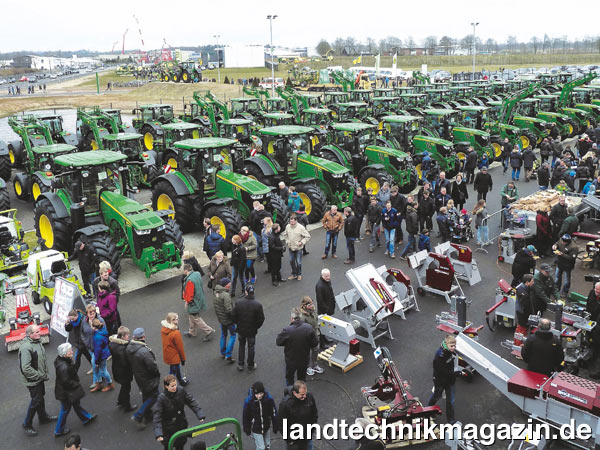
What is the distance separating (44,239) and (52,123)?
9.10m

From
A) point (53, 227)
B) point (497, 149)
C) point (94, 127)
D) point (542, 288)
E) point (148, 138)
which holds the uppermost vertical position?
point (94, 127)

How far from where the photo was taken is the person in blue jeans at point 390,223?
11.8 metres

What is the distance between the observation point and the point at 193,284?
8.33 m

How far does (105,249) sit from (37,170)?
8.16m

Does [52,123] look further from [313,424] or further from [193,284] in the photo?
[313,424]

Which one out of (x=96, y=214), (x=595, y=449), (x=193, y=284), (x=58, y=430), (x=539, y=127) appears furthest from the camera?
(x=539, y=127)

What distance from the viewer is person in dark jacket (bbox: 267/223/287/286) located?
10.4 meters

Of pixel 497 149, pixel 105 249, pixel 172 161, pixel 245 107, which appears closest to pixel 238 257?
pixel 105 249

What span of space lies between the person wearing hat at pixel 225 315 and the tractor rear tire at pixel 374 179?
9146 millimetres

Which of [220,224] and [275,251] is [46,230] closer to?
[220,224]

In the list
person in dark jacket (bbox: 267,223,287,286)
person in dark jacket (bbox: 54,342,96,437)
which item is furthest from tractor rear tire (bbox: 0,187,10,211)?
person in dark jacket (bbox: 54,342,96,437)

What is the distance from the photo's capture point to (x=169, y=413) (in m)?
5.58

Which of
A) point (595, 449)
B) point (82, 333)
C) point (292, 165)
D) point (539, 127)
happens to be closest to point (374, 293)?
point (595, 449)

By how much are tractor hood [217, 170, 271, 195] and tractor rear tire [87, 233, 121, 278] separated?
11.0 feet
